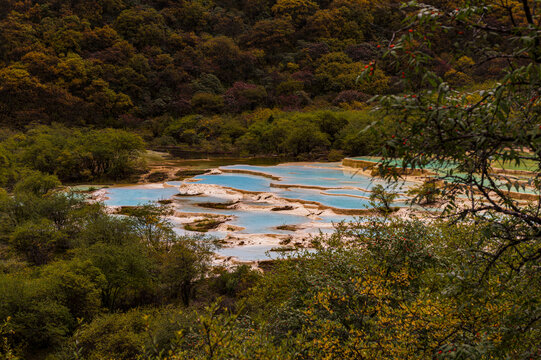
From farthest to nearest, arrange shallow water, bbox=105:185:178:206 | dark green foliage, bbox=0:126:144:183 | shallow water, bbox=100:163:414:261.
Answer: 1. dark green foliage, bbox=0:126:144:183
2. shallow water, bbox=105:185:178:206
3. shallow water, bbox=100:163:414:261

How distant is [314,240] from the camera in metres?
6.50

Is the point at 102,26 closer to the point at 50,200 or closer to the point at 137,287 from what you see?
the point at 50,200

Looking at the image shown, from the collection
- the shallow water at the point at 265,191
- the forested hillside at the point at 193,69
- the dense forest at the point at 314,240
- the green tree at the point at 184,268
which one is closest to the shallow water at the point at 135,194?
the shallow water at the point at 265,191

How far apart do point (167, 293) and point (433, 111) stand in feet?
26.2

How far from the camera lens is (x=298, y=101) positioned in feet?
137

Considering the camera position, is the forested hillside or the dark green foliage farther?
the forested hillside

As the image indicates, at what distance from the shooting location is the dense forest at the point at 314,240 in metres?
2.16

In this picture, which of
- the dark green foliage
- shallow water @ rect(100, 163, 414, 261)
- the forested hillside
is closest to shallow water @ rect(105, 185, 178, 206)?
shallow water @ rect(100, 163, 414, 261)

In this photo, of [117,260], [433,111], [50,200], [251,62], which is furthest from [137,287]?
[251,62]

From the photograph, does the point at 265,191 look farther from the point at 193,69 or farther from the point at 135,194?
the point at 193,69

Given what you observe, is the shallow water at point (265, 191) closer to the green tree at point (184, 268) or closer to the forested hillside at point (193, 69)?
the green tree at point (184, 268)

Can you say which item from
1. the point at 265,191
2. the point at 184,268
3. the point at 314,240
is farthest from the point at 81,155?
the point at 314,240

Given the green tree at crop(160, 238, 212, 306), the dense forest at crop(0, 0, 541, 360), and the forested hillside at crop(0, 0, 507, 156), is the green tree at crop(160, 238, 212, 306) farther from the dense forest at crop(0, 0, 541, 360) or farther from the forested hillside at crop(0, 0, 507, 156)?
the forested hillside at crop(0, 0, 507, 156)

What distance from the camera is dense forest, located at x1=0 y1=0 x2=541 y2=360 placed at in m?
2.16
